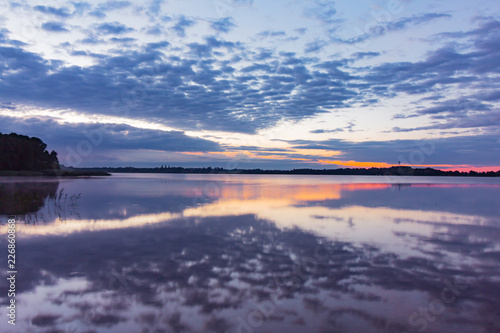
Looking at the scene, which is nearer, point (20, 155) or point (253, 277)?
point (253, 277)

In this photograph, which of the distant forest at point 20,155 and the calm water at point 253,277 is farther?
the distant forest at point 20,155

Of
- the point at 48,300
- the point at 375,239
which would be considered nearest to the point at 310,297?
the point at 48,300

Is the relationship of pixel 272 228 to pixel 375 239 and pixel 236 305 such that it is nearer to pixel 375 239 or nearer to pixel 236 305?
pixel 375 239

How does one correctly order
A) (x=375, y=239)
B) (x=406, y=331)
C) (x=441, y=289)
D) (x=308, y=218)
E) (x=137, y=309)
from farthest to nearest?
(x=308, y=218)
(x=375, y=239)
(x=441, y=289)
(x=137, y=309)
(x=406, y=331)

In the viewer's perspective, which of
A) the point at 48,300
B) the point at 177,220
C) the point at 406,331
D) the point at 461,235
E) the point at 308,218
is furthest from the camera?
the point at 308,218

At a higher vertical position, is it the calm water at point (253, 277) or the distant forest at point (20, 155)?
the distant forest at point (20, 155)

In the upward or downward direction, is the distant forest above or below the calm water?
above

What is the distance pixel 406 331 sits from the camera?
611cm

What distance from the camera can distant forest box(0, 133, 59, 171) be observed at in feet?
Answer: 296

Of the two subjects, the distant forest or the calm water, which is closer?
the calm water

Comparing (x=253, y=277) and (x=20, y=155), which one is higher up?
(x=20, y=155)

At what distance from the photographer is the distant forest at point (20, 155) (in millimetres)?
90250

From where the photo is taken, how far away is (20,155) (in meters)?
95.9

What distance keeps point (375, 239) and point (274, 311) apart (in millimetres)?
8939
